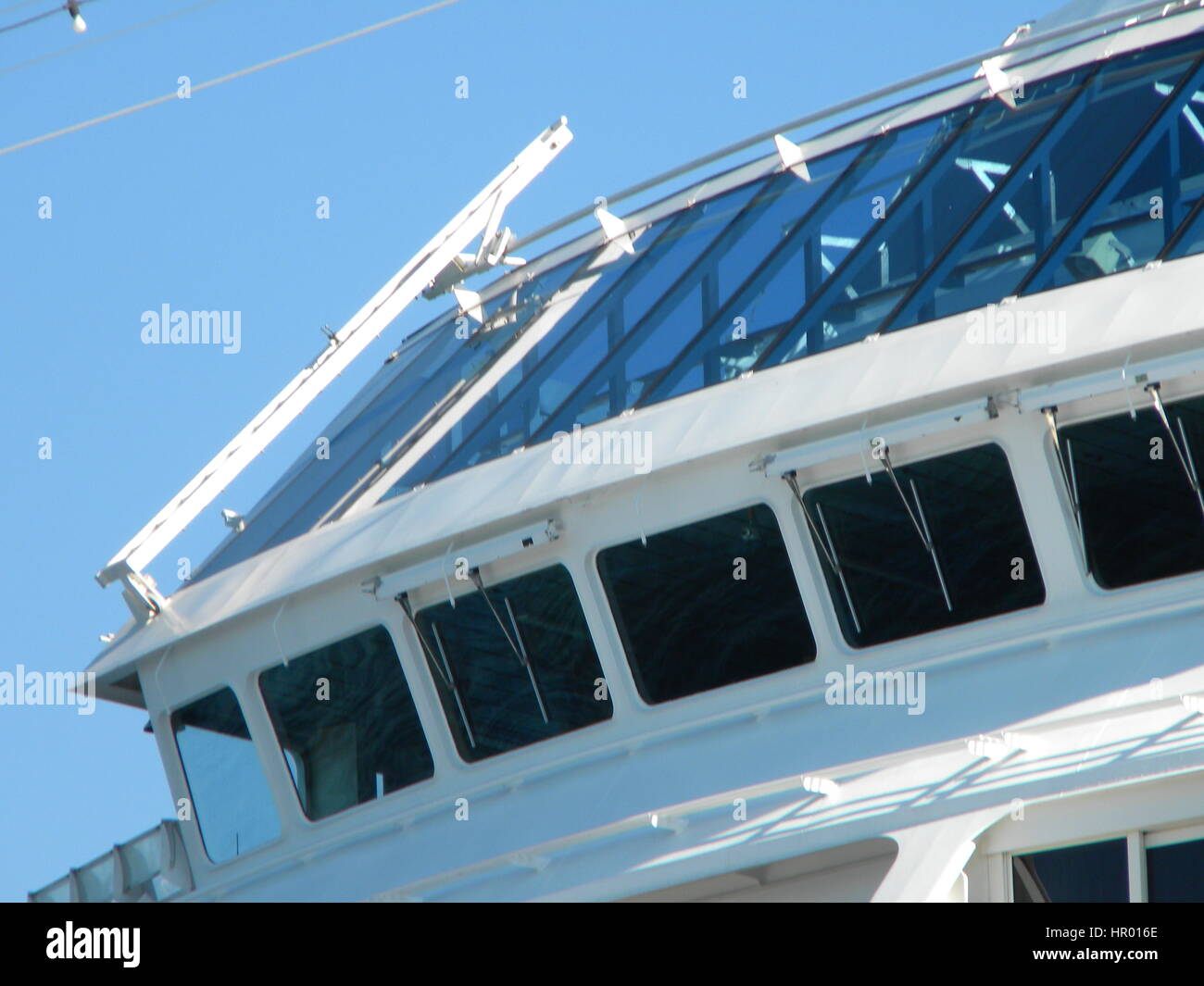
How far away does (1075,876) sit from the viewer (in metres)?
8.71

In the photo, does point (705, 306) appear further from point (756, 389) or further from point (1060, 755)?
point (1060, 755)

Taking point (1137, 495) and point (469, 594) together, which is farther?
point (469, 594)

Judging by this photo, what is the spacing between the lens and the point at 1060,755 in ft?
29.8

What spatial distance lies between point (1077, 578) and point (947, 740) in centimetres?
110

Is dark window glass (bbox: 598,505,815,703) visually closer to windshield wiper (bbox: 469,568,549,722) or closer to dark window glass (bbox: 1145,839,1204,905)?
windshield wiper (bbox: 469,568,549,722)

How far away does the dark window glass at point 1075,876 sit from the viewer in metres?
8.61

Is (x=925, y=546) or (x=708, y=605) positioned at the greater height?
(x=925, y=546)

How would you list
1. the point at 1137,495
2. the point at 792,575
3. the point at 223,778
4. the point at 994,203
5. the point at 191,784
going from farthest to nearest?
1. the point at 191,784
2. the point at 223,778
3. the point at 994,203
4. the point at 792,575
5. the point at 1137,495

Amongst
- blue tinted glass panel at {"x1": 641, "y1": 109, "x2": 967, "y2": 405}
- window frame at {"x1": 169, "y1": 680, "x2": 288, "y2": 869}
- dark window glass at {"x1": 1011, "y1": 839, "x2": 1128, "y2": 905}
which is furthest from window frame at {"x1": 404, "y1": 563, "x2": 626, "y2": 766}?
dark window glass at {"x1": 1011, "y1": 839, "x2": 1128, "y2": 905}

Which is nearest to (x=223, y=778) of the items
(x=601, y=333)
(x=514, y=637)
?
(x=514, y=637)

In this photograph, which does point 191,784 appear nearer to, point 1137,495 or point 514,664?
point 514,664

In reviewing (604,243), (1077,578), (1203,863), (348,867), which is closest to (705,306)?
(604,243)

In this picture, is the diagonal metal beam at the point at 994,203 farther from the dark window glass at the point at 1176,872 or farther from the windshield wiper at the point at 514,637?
the dark window glass at the point at 1176,872

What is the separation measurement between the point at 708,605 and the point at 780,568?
21.1 inches
